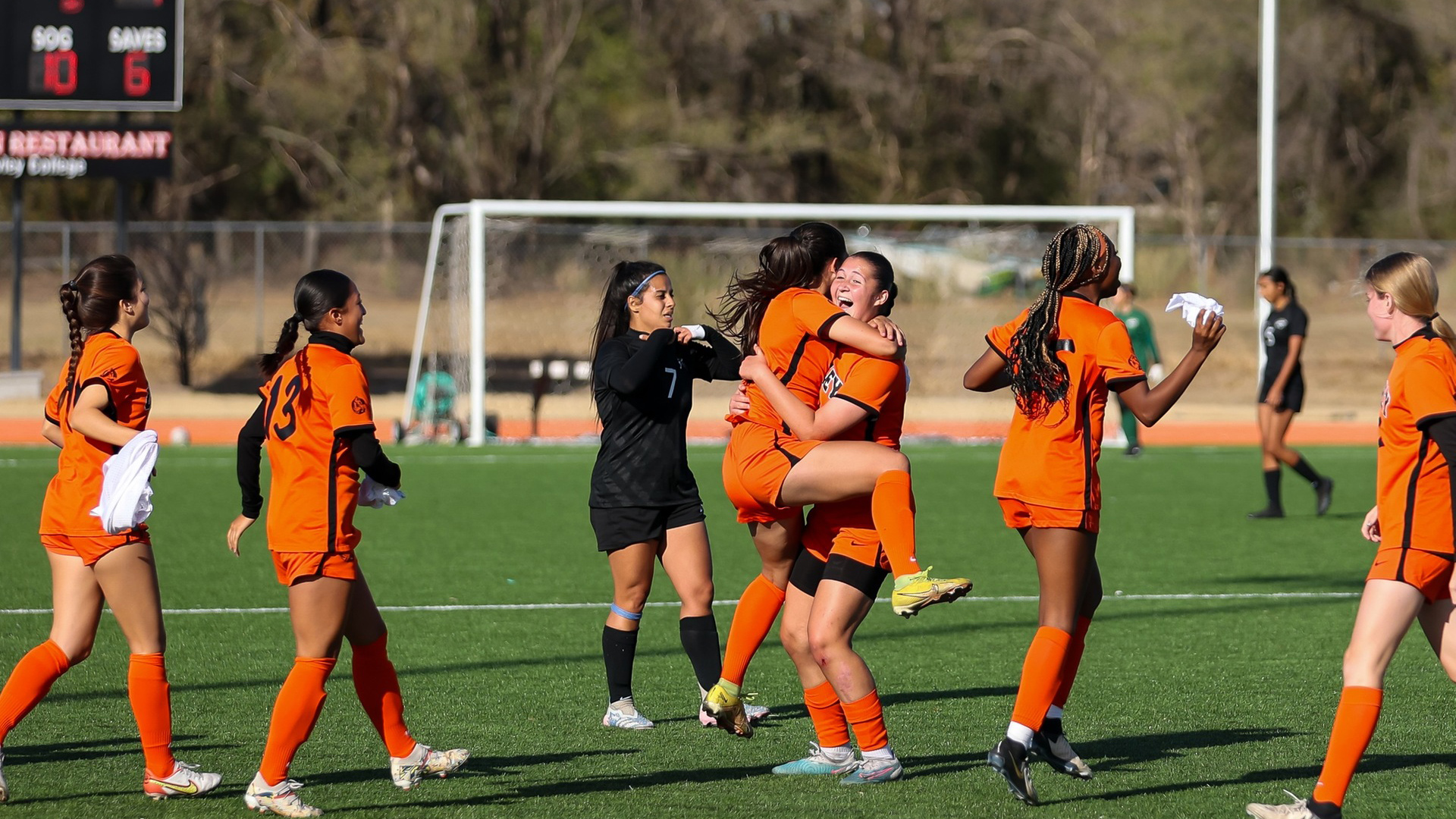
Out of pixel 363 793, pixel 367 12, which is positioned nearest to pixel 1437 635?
pixel 363 793

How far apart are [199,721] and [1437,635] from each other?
14.0ft

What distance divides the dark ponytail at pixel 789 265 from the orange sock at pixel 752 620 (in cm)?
91

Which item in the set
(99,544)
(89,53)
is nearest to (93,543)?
(99,544)

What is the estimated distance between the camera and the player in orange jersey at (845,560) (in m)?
4.83

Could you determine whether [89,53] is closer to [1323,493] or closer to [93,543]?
[1323,493]

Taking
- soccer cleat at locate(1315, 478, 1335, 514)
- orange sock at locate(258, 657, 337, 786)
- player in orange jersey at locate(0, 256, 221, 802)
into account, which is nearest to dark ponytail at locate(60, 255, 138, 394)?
player in orange jersey at locate(0, 256, 221, 802)

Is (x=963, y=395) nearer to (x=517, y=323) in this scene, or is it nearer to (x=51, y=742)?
(x=517, y=323)

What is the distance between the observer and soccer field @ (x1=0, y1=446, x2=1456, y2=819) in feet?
16.1

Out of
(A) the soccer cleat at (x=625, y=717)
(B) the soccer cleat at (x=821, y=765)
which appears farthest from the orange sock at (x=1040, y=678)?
(A) the soccer cleat at (x=625, y=717)

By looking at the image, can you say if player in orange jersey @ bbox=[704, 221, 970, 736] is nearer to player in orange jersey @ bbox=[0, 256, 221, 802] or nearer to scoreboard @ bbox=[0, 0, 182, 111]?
player in orange jersey @ bbox=[0, 256, 221, 802]

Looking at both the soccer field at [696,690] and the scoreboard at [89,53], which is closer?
the soccer field at [696,690]

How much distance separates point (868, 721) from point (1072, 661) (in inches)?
26.9

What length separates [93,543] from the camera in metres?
4.68

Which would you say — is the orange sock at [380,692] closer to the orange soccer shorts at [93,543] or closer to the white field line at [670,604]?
the orange soccer shorts at [93,543]
